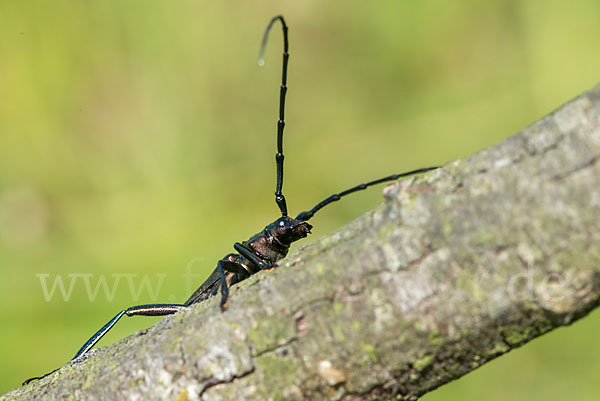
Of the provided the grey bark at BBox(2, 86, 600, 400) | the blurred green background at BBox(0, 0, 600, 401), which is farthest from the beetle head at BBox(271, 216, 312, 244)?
the grey bark at BBox(2, 86, 600, 400)

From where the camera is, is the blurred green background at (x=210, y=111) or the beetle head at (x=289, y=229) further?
the blurred green background at (x=210, y=111)

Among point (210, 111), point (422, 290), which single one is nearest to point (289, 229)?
point (210, 111)

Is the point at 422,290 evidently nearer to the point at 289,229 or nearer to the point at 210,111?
the point at 289,229

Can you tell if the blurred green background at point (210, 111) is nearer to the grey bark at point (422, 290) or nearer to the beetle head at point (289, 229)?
the beetle head at point (289, 229)

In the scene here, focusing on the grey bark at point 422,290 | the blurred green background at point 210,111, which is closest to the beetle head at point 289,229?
the blurred green background at point 210,111

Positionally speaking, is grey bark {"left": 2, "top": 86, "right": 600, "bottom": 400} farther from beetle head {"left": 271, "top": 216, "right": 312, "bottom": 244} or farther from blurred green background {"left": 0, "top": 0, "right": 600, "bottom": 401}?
blurred green background {"left": 0, "top": 0, "right": 600, "bottom": 401}
